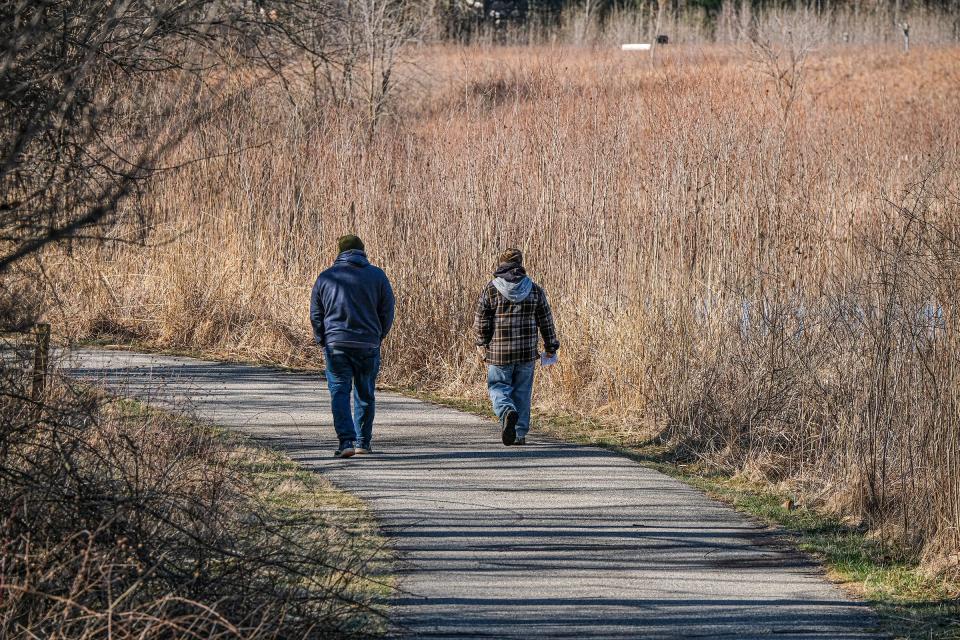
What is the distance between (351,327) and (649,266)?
12.3 ft

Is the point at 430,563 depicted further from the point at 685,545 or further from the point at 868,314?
the point at 868,314

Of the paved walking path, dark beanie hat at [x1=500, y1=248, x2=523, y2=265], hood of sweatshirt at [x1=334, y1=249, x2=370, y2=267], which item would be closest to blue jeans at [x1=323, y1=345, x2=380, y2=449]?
the paved walking path

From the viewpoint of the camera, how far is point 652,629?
18.7 feet

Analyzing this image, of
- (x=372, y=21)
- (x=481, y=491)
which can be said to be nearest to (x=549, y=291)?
(x=481, y=491)

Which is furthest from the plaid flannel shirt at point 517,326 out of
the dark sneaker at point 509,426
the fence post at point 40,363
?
the fence post at point 40,363

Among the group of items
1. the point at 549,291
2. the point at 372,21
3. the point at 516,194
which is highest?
the point at 372,21

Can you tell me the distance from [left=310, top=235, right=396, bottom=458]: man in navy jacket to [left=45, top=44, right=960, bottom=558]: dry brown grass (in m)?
1.96

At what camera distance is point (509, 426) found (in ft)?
32.9

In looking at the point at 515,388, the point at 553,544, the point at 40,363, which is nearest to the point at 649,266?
the point at 515,388

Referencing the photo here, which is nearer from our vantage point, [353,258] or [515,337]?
[353,258]

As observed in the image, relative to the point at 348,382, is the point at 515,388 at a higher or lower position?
lower

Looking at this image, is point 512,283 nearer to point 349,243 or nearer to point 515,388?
point 515,388

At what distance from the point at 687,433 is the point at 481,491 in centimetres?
274

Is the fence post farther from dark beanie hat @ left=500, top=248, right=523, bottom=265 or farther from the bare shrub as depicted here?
dark beanie hat @ left=500, top=248, right=523, bottom=265
